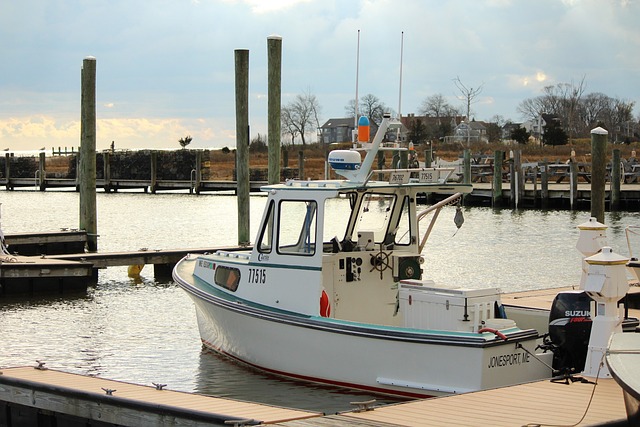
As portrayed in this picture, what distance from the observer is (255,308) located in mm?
12906

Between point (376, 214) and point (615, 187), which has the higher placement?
point (376, 214)

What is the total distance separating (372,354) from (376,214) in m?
A: 2.37

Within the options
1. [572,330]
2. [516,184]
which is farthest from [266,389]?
[516,184]

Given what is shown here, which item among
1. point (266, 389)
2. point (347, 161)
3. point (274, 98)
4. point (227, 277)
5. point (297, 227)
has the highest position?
point (274, 98)

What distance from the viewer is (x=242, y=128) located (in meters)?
24.1

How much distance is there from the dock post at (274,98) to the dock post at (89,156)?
5508mm

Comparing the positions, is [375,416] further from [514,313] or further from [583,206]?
[583,206]

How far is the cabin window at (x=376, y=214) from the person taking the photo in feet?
43.3

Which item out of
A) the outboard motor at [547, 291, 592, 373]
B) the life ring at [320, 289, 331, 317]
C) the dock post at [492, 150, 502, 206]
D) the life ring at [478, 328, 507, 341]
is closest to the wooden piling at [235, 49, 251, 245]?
the life ring at [320, 289, 331, 317]

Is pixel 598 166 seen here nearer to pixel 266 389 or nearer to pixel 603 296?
pixel 266 389

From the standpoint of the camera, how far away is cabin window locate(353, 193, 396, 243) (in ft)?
43.3

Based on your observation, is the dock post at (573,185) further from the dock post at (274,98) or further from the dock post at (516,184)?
the dock post at (274,98)

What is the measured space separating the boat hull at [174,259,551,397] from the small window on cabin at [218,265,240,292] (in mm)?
190

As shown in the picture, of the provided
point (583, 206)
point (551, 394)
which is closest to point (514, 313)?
point (551, 394)
